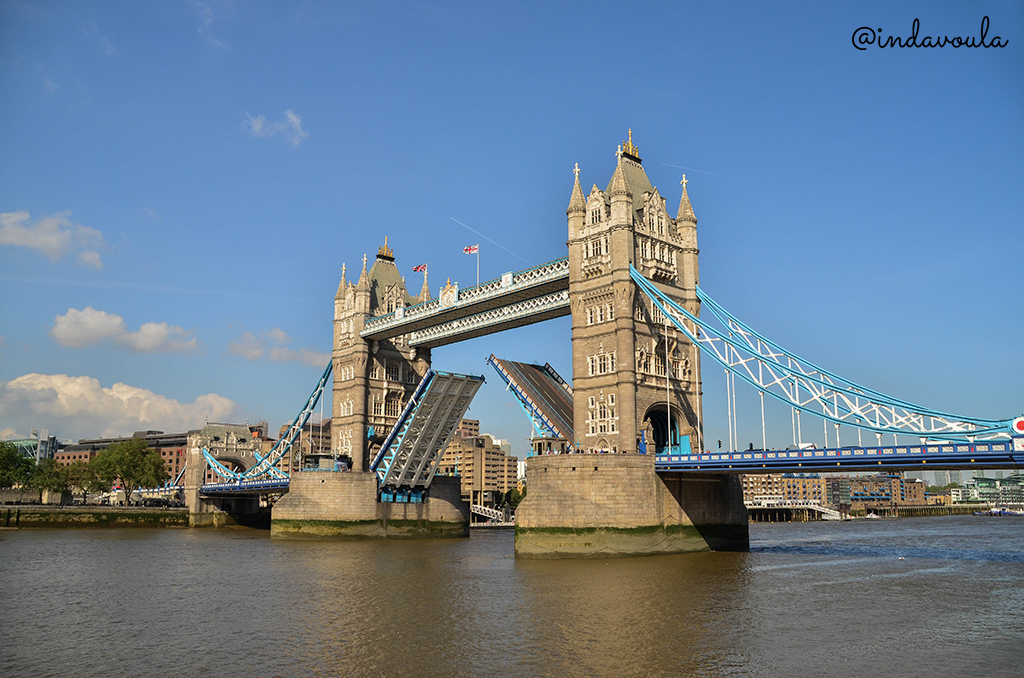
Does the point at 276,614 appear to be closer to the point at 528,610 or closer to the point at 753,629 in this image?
the point at 528,610

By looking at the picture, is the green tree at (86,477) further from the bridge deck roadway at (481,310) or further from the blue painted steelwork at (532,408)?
the blue painted steelwork at (532,408)

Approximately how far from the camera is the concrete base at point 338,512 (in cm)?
6462

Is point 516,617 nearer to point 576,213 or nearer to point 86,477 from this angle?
point 576,213

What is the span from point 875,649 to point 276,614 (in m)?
18.1

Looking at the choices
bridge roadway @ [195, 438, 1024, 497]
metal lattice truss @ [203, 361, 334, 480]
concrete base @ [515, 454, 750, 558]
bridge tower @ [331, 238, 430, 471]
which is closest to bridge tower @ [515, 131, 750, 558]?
concrete base @ [515, 454, 750, 558]

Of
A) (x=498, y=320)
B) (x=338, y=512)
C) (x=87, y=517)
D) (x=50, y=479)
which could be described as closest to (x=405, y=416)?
(x=338, y=512)

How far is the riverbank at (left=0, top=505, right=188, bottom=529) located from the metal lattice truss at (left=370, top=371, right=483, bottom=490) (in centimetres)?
3538

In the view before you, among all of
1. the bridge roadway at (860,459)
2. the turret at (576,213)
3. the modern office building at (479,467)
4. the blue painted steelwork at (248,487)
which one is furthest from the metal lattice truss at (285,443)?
the modern office building at (479,467)

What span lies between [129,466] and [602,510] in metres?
81.7

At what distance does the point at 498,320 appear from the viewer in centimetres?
5919

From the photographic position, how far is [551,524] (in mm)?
43594

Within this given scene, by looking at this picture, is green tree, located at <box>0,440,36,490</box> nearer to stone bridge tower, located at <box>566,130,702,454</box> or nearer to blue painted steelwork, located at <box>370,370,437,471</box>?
blue painted steelwork, located at <box>370,370,437,471</box>

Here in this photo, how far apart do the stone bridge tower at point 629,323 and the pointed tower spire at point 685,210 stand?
0.07 m

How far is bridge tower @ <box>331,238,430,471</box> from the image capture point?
71625mm
